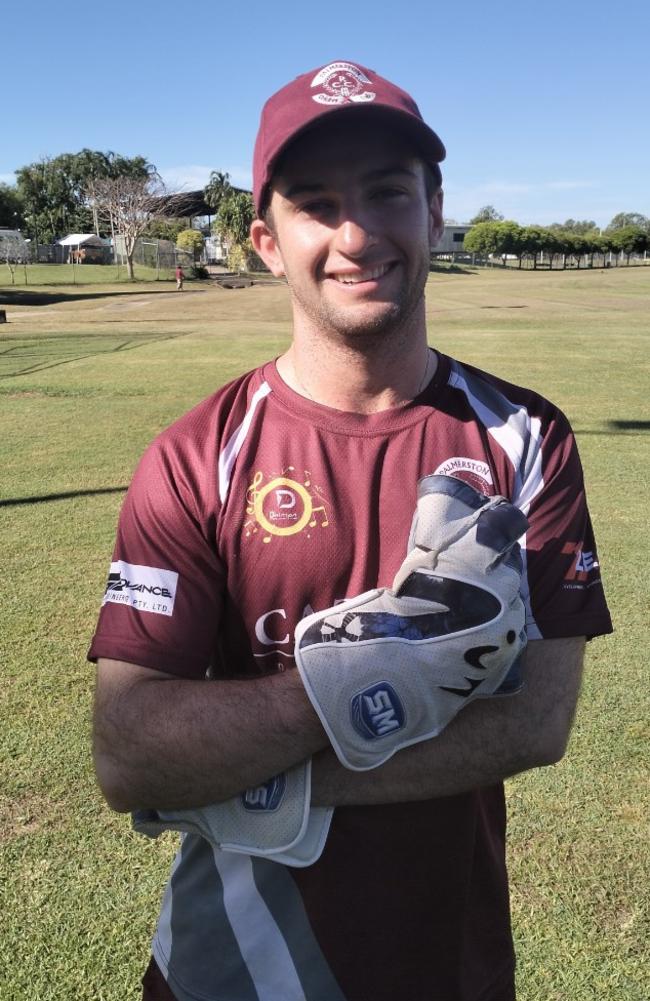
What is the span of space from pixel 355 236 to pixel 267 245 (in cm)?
31

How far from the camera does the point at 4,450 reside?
1069 centimetres

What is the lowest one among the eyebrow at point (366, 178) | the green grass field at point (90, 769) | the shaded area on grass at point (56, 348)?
the shaded area on grass at point (56, 348)

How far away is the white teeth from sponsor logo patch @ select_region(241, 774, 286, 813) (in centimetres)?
91

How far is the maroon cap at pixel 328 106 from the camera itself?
1.71 metres

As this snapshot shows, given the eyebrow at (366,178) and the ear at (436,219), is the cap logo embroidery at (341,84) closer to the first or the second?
the eyebrow at (366,178)

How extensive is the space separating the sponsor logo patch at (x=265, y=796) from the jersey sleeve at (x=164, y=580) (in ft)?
0.84

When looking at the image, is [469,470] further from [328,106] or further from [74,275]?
[74,275]

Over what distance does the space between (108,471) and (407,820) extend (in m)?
8.39

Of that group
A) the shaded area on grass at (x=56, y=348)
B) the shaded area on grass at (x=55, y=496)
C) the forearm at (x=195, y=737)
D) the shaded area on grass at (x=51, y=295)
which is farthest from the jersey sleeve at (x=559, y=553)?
the shaded area on grass at (x=51, y=295)

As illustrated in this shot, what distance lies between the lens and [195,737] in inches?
61.4

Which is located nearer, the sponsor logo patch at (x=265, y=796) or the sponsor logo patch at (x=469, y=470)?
the sponsor logo patch at (x=265, y=796)

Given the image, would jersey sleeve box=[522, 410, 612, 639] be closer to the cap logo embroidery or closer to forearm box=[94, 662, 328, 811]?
forearm box=[94, 662, 328, 811]

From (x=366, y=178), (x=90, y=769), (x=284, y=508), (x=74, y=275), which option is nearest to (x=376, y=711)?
(x=284, y=508)

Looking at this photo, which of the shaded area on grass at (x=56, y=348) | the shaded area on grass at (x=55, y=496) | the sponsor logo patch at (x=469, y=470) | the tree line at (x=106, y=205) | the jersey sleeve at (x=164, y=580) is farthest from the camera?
the tree line at (x=106, y=205)
